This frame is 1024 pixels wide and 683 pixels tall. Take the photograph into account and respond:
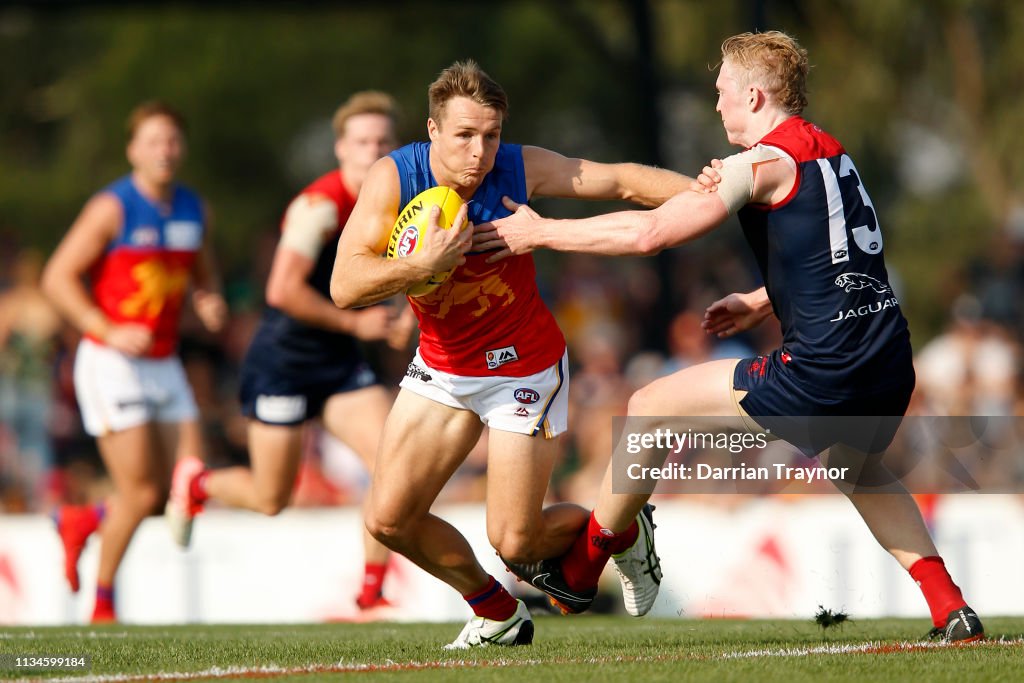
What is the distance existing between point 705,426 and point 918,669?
1.32m

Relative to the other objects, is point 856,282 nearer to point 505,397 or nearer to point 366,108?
point 505,397

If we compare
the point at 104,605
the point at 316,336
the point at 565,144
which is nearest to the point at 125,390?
the point at 104,605

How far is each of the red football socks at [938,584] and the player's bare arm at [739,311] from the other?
125 cm

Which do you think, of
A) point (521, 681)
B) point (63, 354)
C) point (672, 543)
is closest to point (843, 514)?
point (672, 543)

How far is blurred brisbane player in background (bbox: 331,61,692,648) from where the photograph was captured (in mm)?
5945

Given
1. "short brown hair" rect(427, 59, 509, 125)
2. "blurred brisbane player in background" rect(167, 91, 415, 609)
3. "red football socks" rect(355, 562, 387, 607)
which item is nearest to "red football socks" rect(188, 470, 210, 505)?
"blurred brisbane player in background" rect(167, 91, 415, 609)

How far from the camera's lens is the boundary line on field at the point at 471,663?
5438mm

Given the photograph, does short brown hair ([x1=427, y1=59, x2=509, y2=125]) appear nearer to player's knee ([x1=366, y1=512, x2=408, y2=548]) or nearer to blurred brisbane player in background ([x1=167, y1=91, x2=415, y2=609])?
player's knee ([x1=366, y1=512, x2=408, y2=548])

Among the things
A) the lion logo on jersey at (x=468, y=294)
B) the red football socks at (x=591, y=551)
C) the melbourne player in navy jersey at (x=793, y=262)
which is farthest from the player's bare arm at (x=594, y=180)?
the red football socks at (x=591, y=551)

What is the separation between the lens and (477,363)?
20.3ft

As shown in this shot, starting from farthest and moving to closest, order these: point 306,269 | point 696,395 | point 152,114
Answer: point 152,114 → point 306,269 → point 696,395

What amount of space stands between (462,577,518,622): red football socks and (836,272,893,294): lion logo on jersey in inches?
75.8

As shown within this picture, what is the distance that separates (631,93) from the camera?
2198cm

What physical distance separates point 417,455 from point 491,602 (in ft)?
2.46
